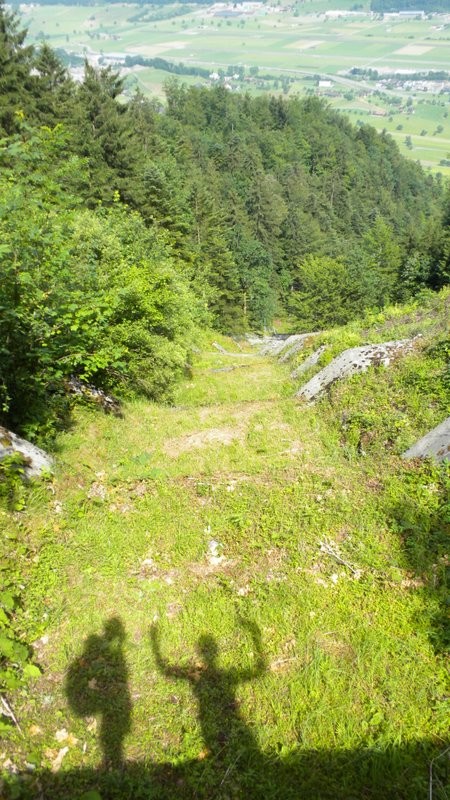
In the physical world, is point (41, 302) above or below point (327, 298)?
above

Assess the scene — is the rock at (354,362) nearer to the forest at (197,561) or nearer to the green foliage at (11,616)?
the forest at (197,561)

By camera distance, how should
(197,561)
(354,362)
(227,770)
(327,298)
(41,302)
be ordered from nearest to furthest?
1. (227,770)
2. (197,561)
3. (41,302)
4. (354,362)
5. (327,298)

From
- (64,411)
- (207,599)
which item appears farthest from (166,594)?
(64,411)

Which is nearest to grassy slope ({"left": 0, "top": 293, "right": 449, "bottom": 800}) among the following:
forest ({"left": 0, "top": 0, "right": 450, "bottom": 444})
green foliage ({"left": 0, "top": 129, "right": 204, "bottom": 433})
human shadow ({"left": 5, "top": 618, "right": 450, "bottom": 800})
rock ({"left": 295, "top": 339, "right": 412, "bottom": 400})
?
human shadow ({"left": 5, "top": 618, "right": 450, "bottom": 800})

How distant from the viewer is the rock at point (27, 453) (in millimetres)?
6848

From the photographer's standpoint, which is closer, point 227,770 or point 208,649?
point 227,770

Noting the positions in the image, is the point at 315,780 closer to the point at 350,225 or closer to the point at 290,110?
the point at 350,225

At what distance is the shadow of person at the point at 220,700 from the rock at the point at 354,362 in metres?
7.57

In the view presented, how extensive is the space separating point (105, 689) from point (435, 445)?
6.16 meters

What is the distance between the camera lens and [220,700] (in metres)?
4.91

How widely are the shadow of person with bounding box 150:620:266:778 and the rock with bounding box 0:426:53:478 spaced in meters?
3.05

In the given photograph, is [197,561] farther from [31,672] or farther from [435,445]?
[435,445]

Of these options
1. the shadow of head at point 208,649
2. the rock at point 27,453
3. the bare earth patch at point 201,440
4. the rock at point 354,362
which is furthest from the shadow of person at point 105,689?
the rock at point 354,362

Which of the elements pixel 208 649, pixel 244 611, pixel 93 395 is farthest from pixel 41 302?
pixel 208 649
